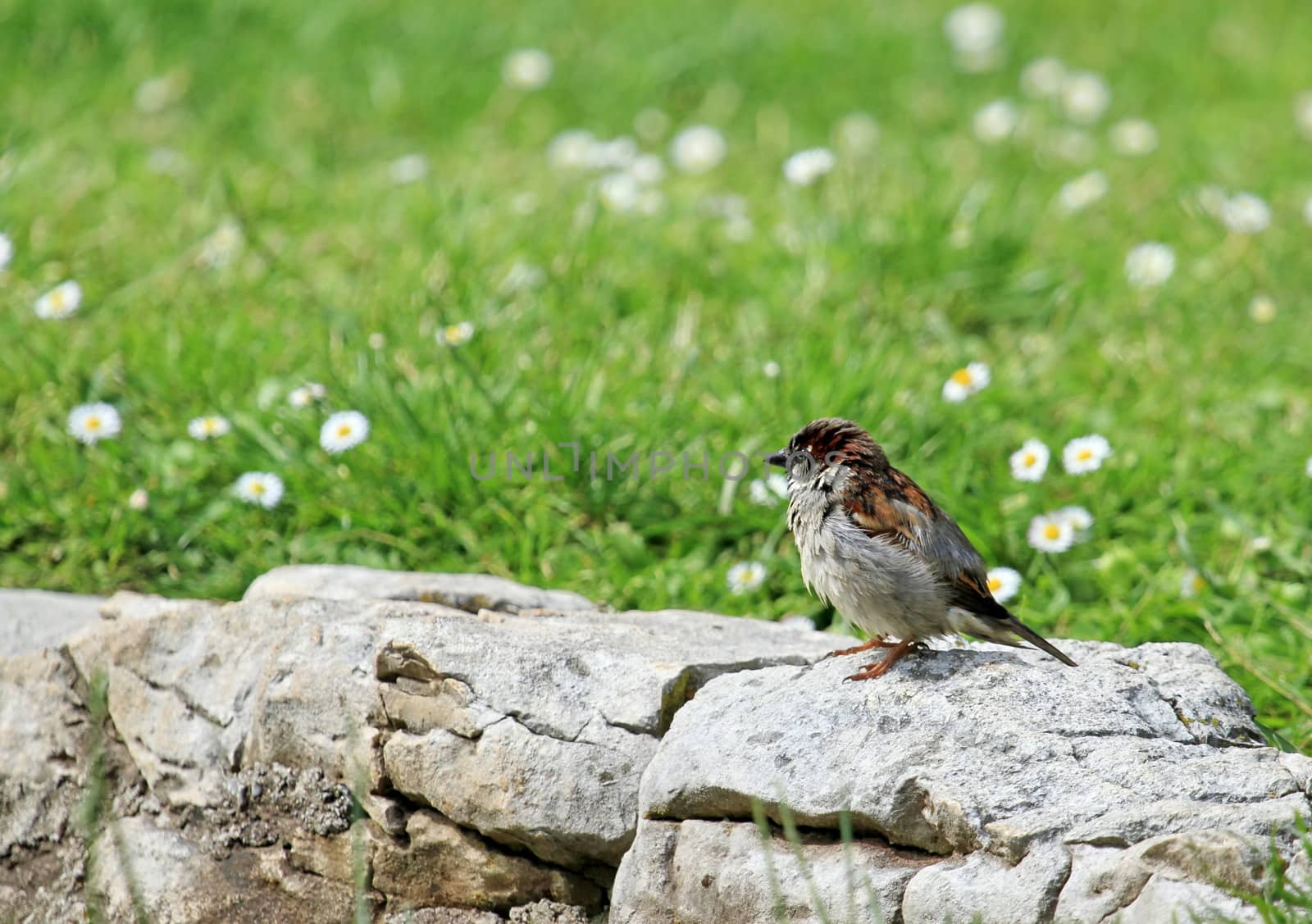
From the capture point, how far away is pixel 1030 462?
4.75 metres

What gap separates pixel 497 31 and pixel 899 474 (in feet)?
19.3

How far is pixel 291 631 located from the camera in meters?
3.49

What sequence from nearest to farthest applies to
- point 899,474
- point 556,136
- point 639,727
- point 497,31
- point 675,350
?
point 639,727, point 899,474, point 675,350, point 556,136, point 497,31

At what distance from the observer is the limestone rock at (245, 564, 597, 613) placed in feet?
12.5

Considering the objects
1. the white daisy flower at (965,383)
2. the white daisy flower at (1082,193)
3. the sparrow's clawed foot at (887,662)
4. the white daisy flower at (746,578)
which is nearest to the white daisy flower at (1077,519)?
the white daisy flower at (965,383)

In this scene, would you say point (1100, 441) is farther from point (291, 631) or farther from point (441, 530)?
point (291, 631)

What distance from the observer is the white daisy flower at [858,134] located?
7.49 meters

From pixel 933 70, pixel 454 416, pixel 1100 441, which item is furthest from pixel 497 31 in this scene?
pixel 1100 441

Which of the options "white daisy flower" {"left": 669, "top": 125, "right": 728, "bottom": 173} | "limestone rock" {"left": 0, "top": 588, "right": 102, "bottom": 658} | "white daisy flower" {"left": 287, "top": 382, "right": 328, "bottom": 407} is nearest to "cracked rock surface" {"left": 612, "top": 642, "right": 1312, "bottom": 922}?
"limestone rock" {"left": 0, "top": 588, "right": 102, "bottom": 658}

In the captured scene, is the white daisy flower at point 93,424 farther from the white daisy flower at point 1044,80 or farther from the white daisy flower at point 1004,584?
the white daisy flower at point 1044,80

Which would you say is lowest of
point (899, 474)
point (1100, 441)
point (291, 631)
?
point (1100, 441)

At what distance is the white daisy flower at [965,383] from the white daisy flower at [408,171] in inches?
119

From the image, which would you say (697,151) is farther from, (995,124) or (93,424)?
(93,424)

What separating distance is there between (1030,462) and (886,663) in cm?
181
